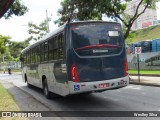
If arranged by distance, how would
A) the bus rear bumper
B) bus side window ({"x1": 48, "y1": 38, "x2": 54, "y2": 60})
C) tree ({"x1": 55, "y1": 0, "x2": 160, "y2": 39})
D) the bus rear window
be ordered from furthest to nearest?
tree ({"x1": 55, "y1": 0, "x2": 160, "y2": 39})
bus side window ({"x1": 48, "y1": 38, "x2": 54, "y2": 60})
the bus rear window
the bus rear bumper

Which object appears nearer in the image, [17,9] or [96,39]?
[96,39]

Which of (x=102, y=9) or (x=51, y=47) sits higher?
(x=102, y=9)

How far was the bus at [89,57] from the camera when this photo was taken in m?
9.45

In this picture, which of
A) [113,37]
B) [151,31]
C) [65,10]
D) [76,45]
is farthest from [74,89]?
[151,31]

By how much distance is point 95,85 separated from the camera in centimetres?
953

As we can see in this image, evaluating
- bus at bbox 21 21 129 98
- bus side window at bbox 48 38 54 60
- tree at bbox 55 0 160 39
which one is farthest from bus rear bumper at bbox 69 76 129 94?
tree at bbox 55 0 160 39

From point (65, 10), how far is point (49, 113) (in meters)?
15.4

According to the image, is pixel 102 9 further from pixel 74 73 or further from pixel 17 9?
pixel 74 73

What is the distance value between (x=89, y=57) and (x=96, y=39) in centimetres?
71

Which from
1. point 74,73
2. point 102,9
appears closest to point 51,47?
point 74,73

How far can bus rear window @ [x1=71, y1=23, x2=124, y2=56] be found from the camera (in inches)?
379

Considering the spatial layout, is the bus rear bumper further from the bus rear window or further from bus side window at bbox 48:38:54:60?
bus side window at bbox 48:38:54:60

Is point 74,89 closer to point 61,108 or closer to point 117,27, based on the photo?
point 61,108

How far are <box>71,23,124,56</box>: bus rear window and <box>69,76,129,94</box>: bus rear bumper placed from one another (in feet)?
3.23
